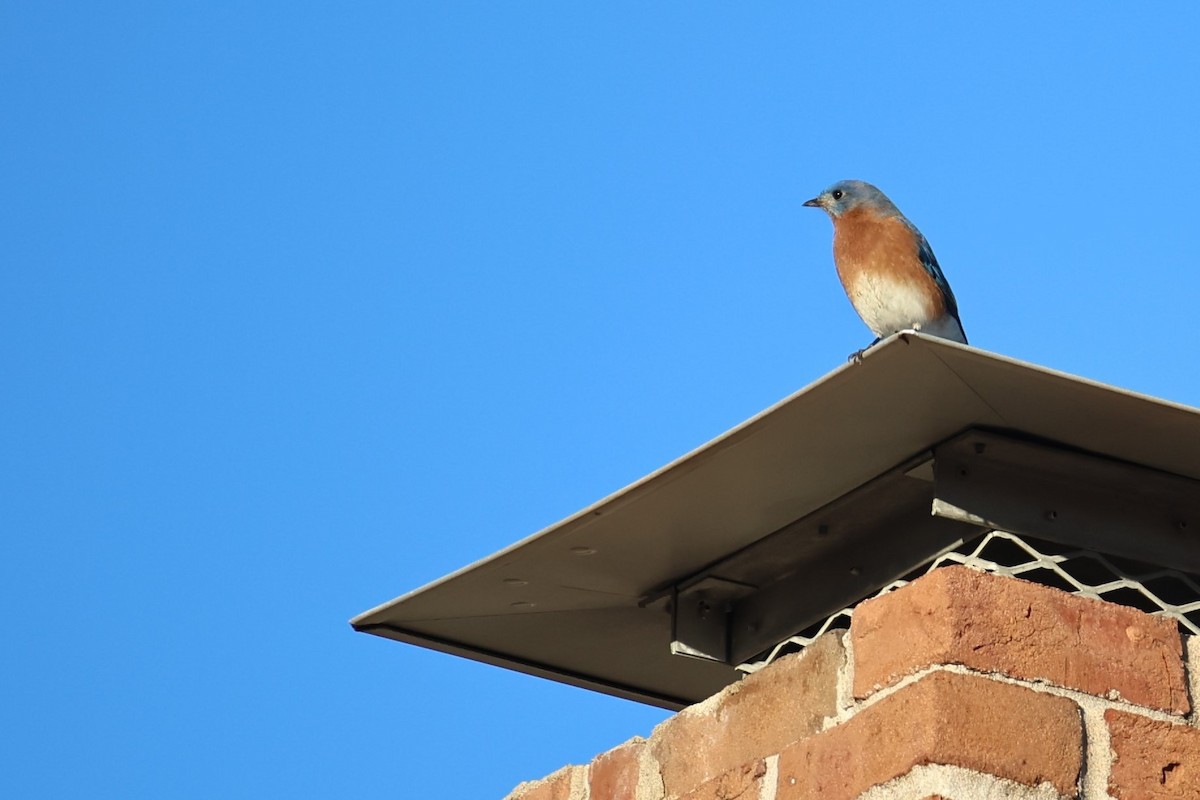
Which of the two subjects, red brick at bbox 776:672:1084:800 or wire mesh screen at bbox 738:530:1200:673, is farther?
wire mesh screen at bbox 738:530:1200:673

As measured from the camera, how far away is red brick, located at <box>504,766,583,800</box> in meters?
3.43

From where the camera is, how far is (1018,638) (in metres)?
2.54

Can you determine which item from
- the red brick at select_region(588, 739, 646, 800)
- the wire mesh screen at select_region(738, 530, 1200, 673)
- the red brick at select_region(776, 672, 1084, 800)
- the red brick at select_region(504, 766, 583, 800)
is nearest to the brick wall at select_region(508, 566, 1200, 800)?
the red brick at select_region(776, 672, 1084, 800)

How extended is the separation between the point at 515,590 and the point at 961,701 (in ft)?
4.10

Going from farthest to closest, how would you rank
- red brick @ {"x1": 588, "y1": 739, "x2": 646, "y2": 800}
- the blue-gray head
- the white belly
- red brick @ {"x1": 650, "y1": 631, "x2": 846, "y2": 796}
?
1. the blue-gray head
2. the white belly
3. red brick @ {"x1": 588, "y1": 739, "x2": 646, "y2": 800}
4. red brick @ {"x1": 650, "y1": 631, "x2": 846, "y2": 796}

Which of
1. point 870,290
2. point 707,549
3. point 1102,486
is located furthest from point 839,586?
point 870,290

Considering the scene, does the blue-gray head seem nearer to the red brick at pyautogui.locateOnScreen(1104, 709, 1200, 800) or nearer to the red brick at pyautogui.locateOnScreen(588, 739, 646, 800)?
the red brick at pyautogui.locateOnScreen(588, 739, 646, 800)

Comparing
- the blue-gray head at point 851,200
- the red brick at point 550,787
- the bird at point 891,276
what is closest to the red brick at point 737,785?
the red brick at point 550,787

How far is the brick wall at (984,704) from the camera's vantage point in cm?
241

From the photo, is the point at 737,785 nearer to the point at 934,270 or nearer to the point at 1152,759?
the point at 1152,759

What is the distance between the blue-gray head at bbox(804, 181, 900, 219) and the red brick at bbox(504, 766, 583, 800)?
300 centimetres

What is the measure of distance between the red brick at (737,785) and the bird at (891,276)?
2.76 meters

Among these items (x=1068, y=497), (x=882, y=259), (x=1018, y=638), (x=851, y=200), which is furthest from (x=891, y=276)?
(x=1018, y=638)

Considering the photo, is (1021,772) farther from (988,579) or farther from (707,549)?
(707,549)
